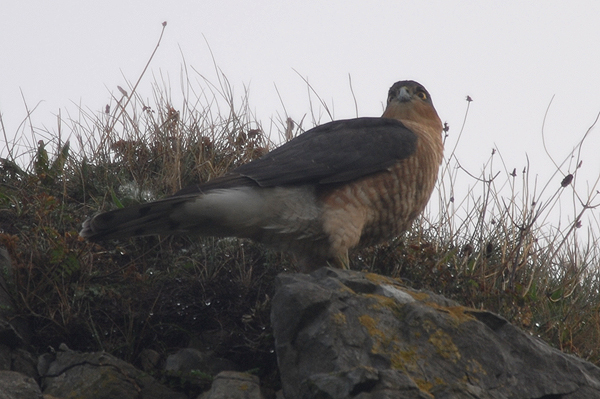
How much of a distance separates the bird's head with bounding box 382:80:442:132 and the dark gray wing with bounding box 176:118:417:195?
2.17 feet

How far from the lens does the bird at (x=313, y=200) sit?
4.45 m

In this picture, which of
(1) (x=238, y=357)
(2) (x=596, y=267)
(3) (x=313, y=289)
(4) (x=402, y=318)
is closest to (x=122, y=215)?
(1) (x=238, y=357)

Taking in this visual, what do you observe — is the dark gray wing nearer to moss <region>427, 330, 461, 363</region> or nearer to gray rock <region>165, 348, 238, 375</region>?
gray rock <region>165, 348, 238, 375</region>

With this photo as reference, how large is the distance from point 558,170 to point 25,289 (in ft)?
12.7

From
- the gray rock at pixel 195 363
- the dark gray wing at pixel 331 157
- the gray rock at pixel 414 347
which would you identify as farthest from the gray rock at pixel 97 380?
the dark gray wing at pixel 331 157

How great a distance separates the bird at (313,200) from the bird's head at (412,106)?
70cm

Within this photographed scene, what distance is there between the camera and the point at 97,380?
3.59 metres

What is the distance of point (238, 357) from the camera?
13.6ft

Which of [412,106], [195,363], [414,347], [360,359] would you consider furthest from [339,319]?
[412,106]

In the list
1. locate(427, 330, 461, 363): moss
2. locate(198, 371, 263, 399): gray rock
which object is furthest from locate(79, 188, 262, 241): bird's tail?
locate(427, 330, 461, 363): moss

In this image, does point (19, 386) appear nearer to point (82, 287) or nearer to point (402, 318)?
point (82, 287)

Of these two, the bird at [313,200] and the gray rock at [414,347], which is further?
the bird at [313,200]

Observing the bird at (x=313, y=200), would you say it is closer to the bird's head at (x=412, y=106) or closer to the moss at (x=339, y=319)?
the bird's head at (x=412, y=106)

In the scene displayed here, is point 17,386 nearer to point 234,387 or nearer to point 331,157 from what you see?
point 234,387
